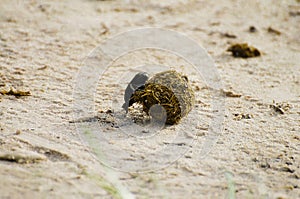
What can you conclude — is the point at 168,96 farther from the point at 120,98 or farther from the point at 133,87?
the point at 120,98

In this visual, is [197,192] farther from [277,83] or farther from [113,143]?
[277,83]

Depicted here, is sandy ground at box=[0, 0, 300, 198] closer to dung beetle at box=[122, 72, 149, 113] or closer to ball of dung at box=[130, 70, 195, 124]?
ball of dung at box=[130, 70, 195, 124]

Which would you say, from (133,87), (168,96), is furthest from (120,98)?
(168,96)

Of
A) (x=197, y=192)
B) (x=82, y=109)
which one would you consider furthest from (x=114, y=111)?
(x=197, y=192)

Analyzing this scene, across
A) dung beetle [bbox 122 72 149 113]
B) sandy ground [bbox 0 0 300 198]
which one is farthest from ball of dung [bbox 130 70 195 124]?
sandy ground [bbox 0 0 300 198]

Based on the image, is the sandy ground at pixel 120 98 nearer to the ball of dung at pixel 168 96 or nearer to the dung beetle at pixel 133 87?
the ball of dung at pixel 168 96
